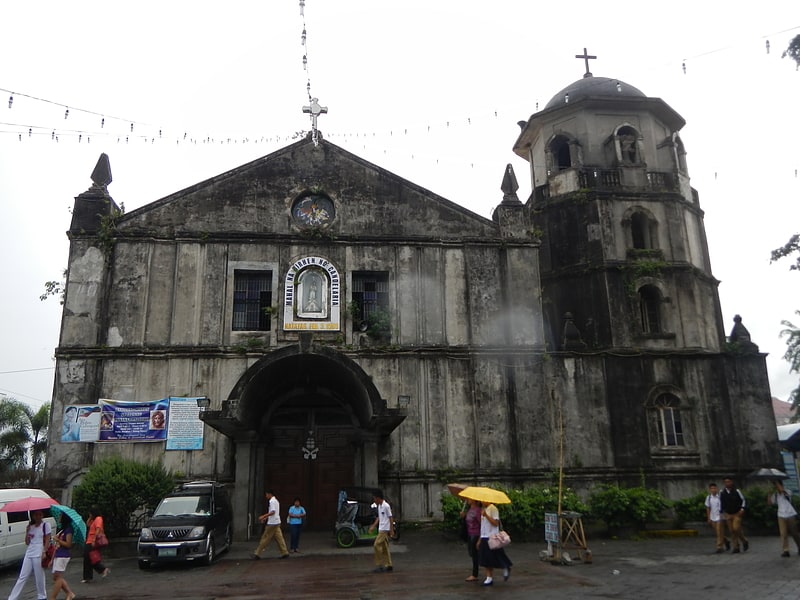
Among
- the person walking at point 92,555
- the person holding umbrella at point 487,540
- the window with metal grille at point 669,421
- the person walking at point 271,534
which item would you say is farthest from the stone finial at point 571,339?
the person walking at point 92,555

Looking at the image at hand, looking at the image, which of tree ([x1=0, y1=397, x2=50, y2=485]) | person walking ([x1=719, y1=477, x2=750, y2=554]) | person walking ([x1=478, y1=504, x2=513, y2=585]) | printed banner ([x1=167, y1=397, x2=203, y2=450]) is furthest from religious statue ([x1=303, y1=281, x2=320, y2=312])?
tree ([x1=0, y1=397, x2=50, y2=485])

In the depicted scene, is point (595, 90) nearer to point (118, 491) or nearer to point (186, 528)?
point (186, 528)

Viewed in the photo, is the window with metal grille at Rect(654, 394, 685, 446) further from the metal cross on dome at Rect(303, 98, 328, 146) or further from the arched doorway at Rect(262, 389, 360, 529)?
the metal cross on dome at Rect(303, 98, 328, 146)

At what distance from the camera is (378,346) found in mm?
20000

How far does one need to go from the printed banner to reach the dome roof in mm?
18059

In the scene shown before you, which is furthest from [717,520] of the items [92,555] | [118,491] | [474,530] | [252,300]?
[118,491]

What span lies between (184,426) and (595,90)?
19834 millimetres

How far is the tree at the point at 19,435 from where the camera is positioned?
125 feet

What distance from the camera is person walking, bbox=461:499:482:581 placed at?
11.8 m

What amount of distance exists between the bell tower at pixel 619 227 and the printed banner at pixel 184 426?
465 inches

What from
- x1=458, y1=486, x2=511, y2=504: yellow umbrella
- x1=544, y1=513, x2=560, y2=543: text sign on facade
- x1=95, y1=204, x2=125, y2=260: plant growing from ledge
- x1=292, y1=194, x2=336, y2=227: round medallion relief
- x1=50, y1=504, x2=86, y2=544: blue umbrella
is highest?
x1=292, y1=194, x2=336, y2=227: round medallion relief

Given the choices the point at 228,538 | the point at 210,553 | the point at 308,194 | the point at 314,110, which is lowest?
the point at 210,553

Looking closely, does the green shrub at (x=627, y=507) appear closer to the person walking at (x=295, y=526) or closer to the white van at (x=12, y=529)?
the person walking at (x=295, y=526)

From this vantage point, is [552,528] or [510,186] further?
[510,186]
